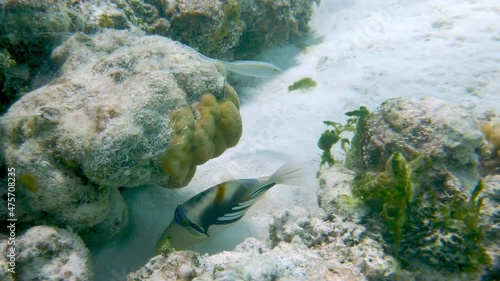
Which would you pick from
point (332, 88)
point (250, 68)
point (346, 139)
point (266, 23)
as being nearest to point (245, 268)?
point (346, 139)

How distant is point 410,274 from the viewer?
2508mm

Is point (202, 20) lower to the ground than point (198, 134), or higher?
higher

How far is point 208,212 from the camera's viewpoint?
→ 286cm

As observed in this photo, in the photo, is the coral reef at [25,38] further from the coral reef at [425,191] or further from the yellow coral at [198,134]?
the coral reef at [425,191]

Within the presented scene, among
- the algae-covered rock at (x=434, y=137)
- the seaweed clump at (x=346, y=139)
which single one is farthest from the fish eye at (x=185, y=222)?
the algae-covered rock at (x=434, y=137)

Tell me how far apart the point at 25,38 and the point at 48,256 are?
6.64 ft

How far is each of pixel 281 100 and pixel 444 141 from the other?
2.93m

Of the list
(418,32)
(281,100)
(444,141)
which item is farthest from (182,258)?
(418,32)

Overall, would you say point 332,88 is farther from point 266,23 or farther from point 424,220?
point 424,220

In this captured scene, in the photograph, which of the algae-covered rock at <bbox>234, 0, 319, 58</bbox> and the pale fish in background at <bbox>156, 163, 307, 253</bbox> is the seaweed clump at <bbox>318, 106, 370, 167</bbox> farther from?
the algae-covered rock at <bbox>234, 0, 319, 58</bbox>

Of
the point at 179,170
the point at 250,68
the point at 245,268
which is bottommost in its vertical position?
the point at 245,268

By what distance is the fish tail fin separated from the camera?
3115mm

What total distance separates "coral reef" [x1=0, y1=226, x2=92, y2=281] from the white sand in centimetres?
70

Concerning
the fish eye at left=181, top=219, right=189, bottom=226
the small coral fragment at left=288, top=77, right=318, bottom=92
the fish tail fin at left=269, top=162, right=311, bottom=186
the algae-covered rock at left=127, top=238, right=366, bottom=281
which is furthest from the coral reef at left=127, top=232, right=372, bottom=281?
the small coral fragment at left=288, top=77, right=318, bottom=92
